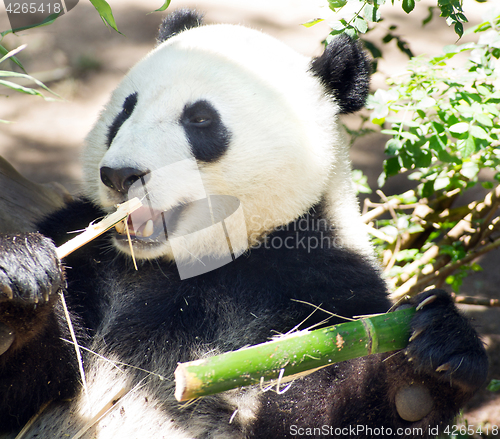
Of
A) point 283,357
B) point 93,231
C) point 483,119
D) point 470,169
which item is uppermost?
point 483,119

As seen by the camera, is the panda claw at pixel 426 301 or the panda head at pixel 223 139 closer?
the panda claw at pixel 426 301

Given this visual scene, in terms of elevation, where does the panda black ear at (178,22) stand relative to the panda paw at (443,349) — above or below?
above

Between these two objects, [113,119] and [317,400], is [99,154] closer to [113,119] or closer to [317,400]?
[113,119]

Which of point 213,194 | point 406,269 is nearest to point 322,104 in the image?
point 213,194

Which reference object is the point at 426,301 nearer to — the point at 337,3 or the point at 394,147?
the point at 394,147

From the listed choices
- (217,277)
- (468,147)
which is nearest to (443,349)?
(217,277)

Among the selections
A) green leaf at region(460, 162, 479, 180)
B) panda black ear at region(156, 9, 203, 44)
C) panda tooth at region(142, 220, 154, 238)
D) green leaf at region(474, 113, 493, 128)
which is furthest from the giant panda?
green leaf at region(460, 162, 479, 180)

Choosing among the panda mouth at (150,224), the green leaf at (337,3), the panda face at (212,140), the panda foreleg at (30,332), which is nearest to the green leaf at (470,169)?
the panda face at (212,140)

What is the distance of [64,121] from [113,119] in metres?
3.23

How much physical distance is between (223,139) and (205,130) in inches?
3.4

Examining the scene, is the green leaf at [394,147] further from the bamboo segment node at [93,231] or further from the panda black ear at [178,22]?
the bamboo segment node at [93,231]

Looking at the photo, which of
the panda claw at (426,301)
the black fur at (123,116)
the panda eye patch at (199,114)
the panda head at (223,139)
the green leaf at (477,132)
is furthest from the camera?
the green leaf at (477,132)

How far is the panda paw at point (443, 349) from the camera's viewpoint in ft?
5.84

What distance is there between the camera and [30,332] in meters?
1.88
